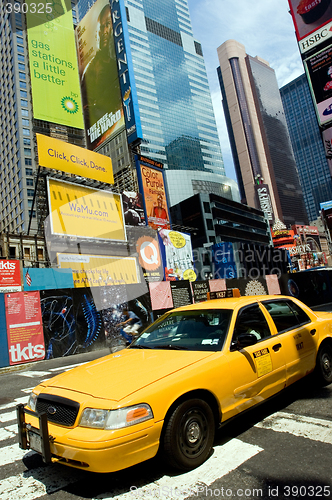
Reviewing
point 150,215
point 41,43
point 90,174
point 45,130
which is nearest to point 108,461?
point 90,174

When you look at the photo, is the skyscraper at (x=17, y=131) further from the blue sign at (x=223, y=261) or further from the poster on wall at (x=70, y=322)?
the poster on wall at (x=70, y=322)

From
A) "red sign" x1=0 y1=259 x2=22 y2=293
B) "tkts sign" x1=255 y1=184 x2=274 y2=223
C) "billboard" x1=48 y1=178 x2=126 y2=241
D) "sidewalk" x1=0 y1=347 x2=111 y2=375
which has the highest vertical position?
"tkts sign" x1=255 y1=184 x2=274 y2=223

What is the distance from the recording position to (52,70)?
3788cm

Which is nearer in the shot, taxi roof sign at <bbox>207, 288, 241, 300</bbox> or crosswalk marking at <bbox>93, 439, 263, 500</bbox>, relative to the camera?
crosswalk marking at <bbox>93, 439, 263, 500</bbox>

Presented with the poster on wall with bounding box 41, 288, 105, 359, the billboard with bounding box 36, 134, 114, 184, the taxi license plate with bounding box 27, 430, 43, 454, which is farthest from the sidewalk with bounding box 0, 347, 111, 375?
the billboard with bounding box 36, 134, 114, 184

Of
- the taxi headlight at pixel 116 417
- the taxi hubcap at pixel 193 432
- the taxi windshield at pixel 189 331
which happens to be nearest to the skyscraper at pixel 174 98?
the taxi windshield at pixel 189 331

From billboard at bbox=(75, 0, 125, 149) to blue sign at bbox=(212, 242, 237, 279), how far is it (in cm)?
2988

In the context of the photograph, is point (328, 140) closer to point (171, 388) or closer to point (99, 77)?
point (171, 388)

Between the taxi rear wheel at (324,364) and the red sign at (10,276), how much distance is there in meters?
18.3

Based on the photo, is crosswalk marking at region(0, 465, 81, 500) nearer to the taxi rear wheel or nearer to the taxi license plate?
the taxi license plate

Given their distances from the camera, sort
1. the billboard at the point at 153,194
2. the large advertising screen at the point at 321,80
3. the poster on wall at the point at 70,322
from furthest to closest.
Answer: the billboard at the point at 153,194, the large advertising screen at the point at 321,80, the poster on wall at the point at 70,322

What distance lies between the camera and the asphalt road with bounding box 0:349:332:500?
7.95 feet

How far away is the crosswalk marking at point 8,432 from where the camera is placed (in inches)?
157

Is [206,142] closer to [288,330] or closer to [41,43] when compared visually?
[41,43]
